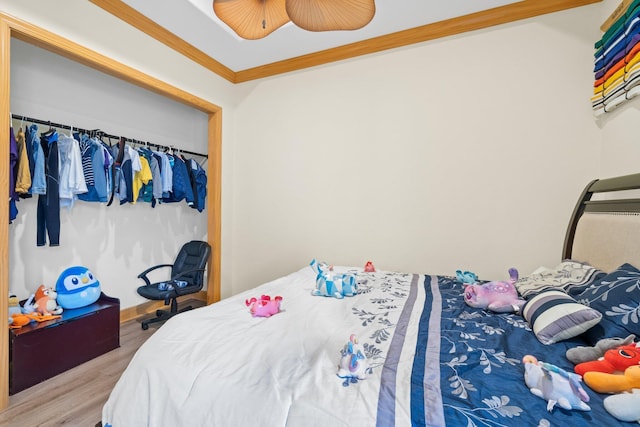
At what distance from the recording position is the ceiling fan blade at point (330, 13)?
53.3 inches

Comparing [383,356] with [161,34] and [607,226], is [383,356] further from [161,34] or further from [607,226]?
[161,34]

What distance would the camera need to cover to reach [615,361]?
2.92ft

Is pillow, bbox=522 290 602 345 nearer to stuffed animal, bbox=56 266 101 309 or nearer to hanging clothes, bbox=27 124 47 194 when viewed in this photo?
stuffed animal, bbox=56 266 101 309

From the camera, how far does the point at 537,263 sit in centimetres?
223

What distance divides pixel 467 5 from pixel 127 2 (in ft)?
8.60

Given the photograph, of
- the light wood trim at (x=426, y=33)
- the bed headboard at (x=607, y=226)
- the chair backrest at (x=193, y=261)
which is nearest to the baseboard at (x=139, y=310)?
the chair backrest at (x=193, y=261)

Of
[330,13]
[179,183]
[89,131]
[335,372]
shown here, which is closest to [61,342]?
[179,183]

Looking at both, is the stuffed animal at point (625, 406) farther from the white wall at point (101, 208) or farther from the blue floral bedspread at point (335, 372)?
the white wall at point (101, 208)

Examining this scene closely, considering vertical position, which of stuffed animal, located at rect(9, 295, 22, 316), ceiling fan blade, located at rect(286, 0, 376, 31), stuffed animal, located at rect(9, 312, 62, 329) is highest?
ceiling fan blade, located at rect(286, 0, 376, 31)

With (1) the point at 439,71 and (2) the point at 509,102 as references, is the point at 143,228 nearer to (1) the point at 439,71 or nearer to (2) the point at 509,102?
(1) the point at 439,71

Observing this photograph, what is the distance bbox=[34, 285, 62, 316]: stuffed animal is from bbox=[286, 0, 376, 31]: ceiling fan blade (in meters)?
2.67

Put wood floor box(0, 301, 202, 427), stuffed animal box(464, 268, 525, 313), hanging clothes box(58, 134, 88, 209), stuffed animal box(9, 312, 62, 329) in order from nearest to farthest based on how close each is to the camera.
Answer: stuffed animal box(464, 268, 525, 313), wood floor box(0, 301, 202, 427), stuffed animal box(9, 312, 62, 329), hanging clothes box(58, 134, 88, 209)

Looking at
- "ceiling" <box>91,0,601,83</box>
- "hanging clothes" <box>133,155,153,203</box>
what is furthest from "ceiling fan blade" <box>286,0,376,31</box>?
"hanging clothes" <box>133,155,153,203</box>

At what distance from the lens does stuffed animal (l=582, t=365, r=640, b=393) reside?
2.64ft
